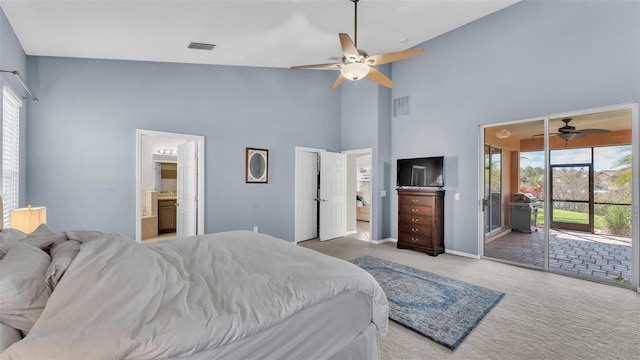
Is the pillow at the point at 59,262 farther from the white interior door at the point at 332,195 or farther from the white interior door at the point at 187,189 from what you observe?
the white interior door at the point at 332,195

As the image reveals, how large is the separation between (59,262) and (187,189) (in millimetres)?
3617

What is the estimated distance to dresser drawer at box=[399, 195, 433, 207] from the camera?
15.2 ft

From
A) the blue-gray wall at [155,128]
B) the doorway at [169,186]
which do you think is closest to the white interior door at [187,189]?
the doorway at [169,186]

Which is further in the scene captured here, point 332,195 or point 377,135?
point 332,195

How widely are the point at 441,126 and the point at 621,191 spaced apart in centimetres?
245

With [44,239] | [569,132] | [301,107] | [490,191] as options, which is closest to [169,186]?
[301,107]

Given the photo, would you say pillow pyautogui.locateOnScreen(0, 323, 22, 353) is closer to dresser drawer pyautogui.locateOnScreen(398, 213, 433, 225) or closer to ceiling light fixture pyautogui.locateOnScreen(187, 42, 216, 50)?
ceiling light fixture pyautogui.locateOnScreen(187, 42, 216, 50)

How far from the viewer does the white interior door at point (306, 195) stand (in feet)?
18.2

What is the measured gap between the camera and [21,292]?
1094 mm

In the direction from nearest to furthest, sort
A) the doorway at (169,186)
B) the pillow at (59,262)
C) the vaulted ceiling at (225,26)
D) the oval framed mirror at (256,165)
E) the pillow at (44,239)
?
1. the pillow at (59,262)
2. the pillow at (44,239)
3. the vaulted ceiling at (225,26)
4. the doorway at (169,186)
5. the oval framed mirror at (256,165)

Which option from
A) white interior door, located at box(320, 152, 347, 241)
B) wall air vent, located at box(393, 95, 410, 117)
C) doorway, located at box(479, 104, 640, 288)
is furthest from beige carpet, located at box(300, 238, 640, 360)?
wall air vent, located at box(393, 95, 410, 117)

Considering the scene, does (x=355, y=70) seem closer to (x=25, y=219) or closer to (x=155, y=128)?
(x=155, y=128)

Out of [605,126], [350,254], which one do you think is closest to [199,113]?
[350,254]

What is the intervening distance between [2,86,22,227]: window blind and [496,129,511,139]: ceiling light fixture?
6213mm
